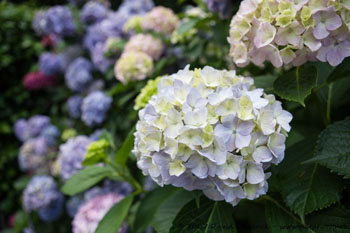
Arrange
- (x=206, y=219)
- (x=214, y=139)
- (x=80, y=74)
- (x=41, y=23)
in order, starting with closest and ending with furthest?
(x=214, y=139) → (x=206, y=219) → (x=80, y=74) → (x=41, y=23)

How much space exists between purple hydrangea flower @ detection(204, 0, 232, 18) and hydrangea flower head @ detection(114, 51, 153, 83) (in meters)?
0.37

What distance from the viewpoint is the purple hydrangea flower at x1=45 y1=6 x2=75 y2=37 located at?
206cm

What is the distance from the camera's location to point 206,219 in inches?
28.5

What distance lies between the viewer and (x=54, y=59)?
2371mm

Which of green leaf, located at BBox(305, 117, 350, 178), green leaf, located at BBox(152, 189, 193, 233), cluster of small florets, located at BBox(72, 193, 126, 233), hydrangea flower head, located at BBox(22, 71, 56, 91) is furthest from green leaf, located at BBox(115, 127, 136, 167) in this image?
hydrangea flower head, located at BBox(22, 71, 56, 91)

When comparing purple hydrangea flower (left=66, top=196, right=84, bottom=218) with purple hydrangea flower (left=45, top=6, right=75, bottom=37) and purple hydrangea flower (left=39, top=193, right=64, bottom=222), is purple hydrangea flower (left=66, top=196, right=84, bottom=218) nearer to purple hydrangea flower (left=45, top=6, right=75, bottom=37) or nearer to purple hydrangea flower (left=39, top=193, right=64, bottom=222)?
purple hydrangea flower (left=39, top=193, right=64, bottom=222)

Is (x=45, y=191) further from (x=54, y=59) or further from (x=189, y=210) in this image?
(x=189, y=210)

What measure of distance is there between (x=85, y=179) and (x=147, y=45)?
733 millimetres

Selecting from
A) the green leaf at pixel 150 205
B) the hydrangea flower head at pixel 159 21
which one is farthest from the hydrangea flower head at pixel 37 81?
the green leaf at pixel 150 205

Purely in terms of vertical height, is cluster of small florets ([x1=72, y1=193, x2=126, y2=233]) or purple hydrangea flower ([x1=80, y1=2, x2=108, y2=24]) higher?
purple hydrangea flower ([x1=80, y1=2, x2=108, y2=24])

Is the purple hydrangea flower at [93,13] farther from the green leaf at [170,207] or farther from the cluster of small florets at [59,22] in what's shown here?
the green leaf at [170,207]

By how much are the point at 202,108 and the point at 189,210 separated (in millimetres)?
248

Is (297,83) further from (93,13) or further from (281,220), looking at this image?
(93,13)

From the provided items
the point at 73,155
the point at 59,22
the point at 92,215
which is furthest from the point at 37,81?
the point at 92,215
